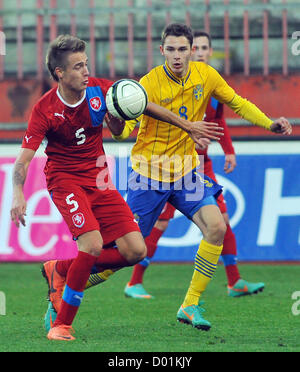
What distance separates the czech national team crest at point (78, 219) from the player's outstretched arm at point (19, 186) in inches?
12.9

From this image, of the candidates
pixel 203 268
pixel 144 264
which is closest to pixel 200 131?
pixel 203 268

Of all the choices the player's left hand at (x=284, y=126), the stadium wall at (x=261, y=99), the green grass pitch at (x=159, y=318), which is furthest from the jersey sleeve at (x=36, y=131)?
the stadium wall at (x=261, y=99)

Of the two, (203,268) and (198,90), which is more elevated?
(198,90)

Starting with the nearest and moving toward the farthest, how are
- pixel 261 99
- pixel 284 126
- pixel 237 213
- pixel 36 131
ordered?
pixel 36 131, pixel 284 126, pixel 237 213, pixel 261 99

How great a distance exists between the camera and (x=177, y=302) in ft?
22.7

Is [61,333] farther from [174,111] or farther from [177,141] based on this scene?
[174,111]

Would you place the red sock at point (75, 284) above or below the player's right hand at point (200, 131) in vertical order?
below

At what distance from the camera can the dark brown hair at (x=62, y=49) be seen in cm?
541

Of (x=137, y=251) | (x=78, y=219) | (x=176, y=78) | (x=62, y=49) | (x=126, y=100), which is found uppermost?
(x=62, y=49)

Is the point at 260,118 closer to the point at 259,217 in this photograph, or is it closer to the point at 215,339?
→ the point at 215,339

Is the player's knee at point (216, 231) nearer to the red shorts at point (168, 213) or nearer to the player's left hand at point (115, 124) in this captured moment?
the player's left hand at point (115, 124)

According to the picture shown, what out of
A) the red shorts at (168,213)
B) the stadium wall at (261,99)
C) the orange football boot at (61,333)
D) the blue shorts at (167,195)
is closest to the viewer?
the orange football boot at (61,333)

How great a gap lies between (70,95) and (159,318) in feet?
5.62

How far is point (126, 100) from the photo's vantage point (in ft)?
17.5
